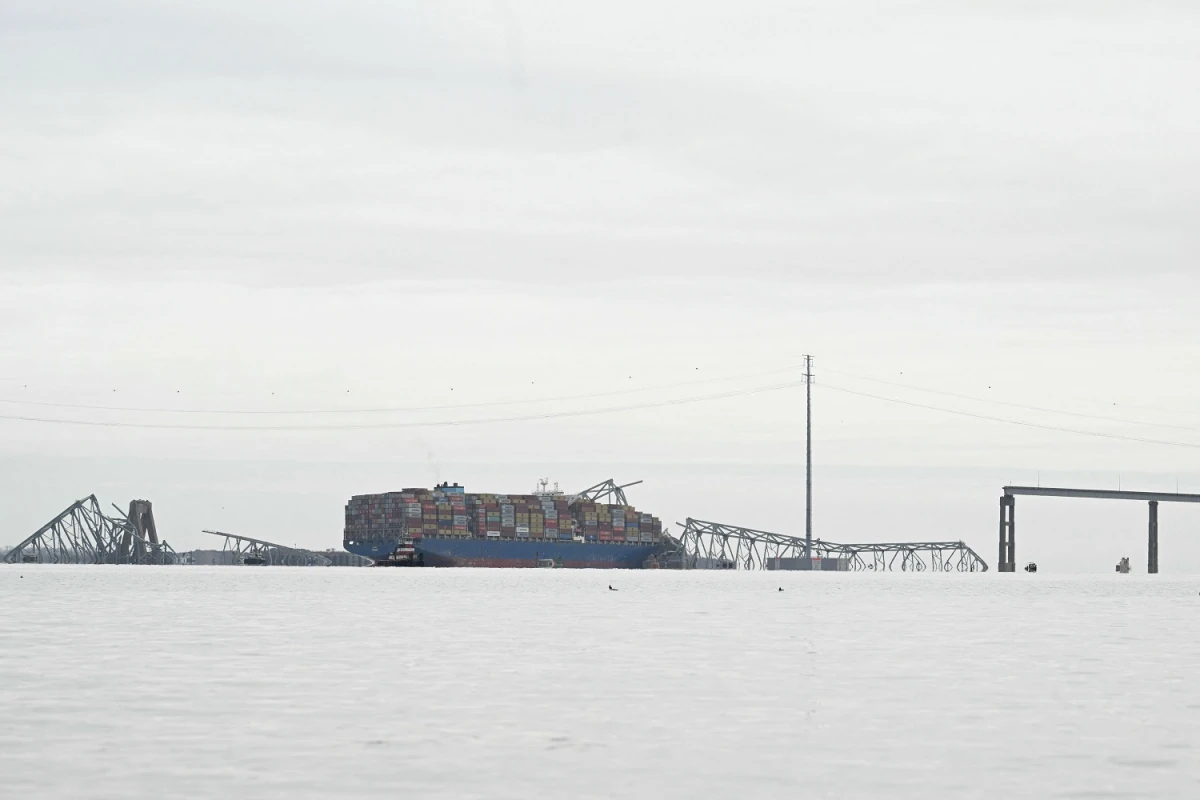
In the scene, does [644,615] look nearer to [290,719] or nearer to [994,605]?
[994,605]

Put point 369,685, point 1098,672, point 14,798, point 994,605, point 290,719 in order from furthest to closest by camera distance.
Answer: point 994,605
point 1098,672
point 369,685
point 290,719
point 14,798

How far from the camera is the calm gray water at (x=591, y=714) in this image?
2377 centimetres

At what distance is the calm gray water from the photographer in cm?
2377

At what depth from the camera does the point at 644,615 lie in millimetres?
82062

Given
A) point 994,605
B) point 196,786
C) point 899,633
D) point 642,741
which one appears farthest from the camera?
point 994,605

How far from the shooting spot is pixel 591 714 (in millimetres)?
32406

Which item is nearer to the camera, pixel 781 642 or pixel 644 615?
pixel 781 642

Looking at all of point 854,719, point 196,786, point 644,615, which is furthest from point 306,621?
point 196,786

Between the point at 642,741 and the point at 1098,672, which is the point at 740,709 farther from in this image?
the point at 1098,672

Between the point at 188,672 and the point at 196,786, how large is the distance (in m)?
19.3

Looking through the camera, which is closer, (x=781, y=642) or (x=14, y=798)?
(x=14, y=798)

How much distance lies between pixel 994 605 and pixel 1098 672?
6540 centimetres

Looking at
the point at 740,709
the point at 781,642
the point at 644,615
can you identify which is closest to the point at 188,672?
the point at 740,709

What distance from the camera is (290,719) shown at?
31016 millimetres
